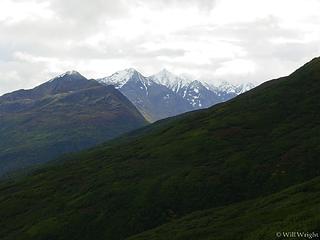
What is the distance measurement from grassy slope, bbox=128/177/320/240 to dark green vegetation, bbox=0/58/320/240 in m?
0.33

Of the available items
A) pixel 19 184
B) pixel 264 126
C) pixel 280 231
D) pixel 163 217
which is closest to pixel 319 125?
pixel 264 126

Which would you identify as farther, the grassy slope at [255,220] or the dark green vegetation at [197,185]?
the dark green vegetation at [197,185]

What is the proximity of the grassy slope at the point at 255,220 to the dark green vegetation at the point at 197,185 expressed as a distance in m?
0.33

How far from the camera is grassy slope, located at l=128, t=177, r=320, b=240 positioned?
58312 mm

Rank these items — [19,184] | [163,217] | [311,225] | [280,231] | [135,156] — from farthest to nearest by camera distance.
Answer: [19,184]
[135,156]
[163,217]
[280,231]
[311,225]

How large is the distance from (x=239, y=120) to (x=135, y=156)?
4178cm

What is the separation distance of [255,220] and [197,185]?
45727 millimetres

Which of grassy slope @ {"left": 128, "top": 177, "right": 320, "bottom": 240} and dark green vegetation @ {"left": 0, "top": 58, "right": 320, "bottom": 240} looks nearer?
grassy slope @ {"left": 128, "top": 177, "right": 320, "bottom": 240}

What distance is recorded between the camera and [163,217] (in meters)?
107

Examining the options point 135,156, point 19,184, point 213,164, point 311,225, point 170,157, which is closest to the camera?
point 311,225

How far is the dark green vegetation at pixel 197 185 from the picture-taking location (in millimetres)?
85938

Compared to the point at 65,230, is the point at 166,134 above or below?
above

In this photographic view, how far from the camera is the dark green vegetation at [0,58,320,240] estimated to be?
3383 inches

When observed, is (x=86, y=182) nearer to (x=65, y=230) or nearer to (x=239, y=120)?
(x=65, y=230)
